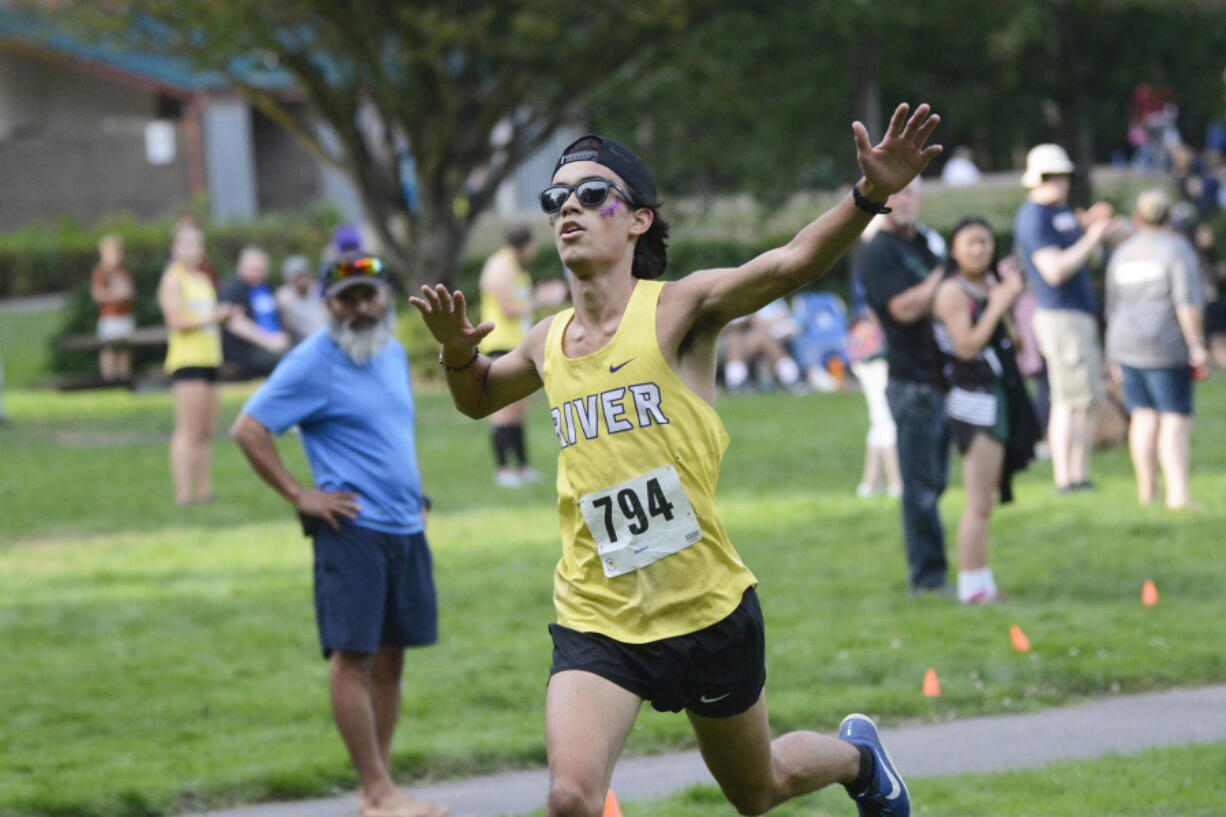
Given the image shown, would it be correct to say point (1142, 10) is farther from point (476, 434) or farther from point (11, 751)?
point (11, 751)

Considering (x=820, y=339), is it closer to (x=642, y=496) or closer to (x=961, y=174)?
(x=961, y=174)

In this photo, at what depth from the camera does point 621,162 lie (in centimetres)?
468

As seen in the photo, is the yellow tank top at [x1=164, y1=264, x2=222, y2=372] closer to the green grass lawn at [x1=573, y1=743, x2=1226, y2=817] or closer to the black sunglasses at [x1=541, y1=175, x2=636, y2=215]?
the green grass lawn at [x1=573, y1=743, x2=1226, y2=817]

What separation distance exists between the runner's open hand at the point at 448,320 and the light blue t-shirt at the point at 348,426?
1.38m

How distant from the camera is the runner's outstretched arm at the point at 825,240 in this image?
4109mm

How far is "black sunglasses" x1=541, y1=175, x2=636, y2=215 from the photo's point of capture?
15.0 feet

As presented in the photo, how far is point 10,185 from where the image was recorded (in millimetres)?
37781

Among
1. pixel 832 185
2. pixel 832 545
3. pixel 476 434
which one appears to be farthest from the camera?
pixel 832 185

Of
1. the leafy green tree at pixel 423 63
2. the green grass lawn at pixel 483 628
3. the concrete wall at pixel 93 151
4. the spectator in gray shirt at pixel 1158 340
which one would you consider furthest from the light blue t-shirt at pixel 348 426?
the concrete wall at pixel 93 151

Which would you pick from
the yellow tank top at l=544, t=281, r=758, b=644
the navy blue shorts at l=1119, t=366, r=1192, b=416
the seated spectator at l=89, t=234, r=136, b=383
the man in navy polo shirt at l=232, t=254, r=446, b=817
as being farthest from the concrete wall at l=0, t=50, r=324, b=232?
the yellow tank top at l=544, t=281, r=758, b=644

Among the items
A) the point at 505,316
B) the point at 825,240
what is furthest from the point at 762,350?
the point at 825,240

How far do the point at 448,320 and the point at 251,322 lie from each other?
42.1 feet

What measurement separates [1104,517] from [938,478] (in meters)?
2.90

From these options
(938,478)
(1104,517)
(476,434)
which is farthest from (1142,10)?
(938,478)
